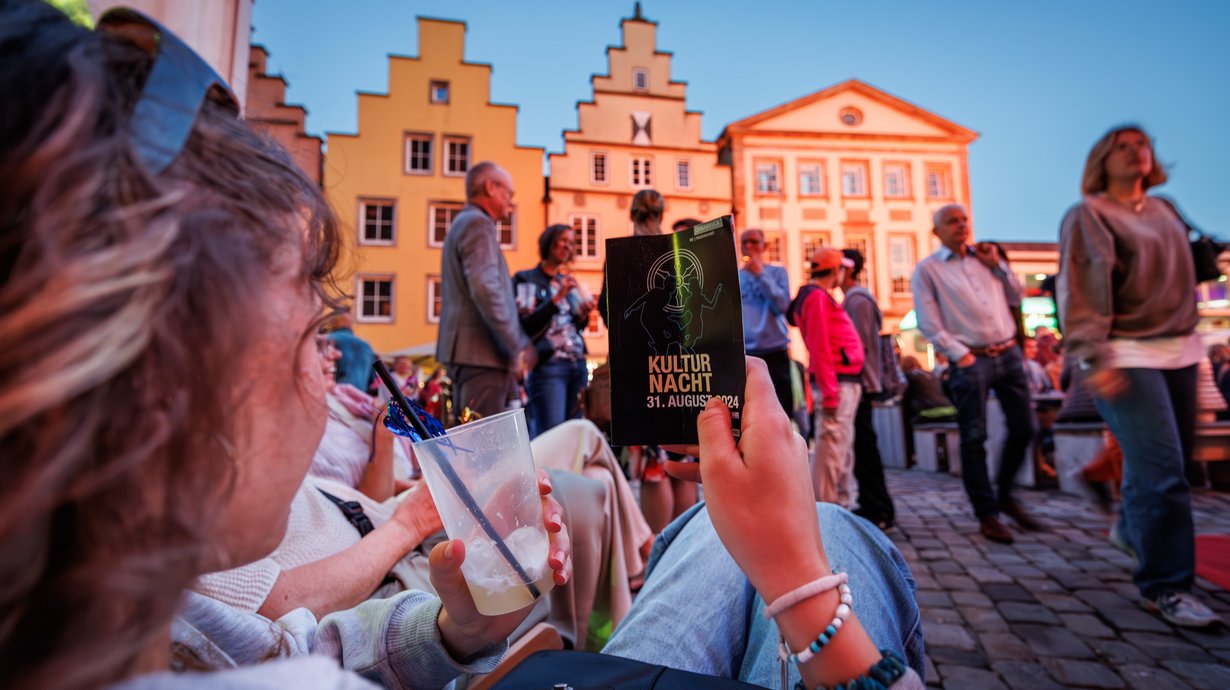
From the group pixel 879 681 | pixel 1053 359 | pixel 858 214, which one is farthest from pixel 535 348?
pixel 858 214

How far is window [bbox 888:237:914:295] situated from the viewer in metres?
22.1

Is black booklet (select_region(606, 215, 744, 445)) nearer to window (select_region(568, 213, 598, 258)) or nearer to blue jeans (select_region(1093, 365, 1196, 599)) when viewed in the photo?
blue jeans (select_region(1093, 365, 1196, 599))

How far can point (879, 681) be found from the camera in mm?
713

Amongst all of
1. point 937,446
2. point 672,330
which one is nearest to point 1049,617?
point 672,330

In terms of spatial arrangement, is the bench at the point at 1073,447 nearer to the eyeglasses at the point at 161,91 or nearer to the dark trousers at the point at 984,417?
the dark trousers at the point at 984,417

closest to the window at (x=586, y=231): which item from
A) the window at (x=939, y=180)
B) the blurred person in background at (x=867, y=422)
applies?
the window at (x=939, y=180)

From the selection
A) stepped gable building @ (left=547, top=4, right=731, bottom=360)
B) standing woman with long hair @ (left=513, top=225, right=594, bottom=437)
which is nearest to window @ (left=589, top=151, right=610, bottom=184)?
stepped gable building @ (left=547, top=4, right=731, bottom=360)

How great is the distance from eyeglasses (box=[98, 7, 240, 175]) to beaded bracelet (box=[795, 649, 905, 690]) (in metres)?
0.85

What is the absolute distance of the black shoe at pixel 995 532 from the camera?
12.7ft

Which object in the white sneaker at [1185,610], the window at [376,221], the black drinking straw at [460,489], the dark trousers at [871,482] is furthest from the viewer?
the window at [376,221]

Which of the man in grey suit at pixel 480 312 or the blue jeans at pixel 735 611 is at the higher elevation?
the man in grey suit at pixel 480 312

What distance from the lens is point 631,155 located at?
21.8 metres

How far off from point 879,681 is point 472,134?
2230 cm

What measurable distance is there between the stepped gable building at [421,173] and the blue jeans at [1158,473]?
18.3 metres
